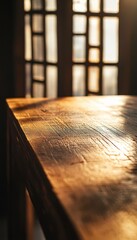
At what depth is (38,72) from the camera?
148 inches

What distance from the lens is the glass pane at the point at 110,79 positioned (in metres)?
3.38

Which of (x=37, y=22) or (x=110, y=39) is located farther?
(x=37, y=22)

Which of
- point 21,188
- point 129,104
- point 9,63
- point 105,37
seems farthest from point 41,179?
point 9,63

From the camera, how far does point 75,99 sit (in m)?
2.13

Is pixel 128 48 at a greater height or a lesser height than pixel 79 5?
lesser

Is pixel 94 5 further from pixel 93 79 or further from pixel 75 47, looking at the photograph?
pixel 93 79

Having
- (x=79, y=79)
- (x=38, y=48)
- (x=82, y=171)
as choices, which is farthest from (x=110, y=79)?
(x=82, y=171)

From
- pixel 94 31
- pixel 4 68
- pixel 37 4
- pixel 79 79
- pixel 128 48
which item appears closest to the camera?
pixel 128 48

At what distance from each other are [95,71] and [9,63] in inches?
41.3

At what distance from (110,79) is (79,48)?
329 millimetres

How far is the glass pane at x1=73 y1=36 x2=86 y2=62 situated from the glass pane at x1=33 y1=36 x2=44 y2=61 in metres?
0.33

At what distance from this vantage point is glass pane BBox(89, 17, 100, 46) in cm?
332

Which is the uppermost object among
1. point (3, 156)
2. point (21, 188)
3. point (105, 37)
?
point (105, 37)

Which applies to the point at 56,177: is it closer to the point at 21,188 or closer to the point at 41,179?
the point at 41,179
